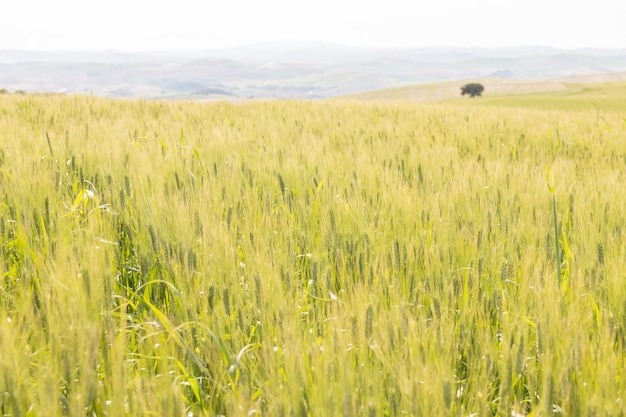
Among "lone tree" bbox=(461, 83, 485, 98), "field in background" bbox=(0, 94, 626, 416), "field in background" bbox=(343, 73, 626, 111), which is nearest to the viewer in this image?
"field in background" bbox=(0, 94, 626, 416)

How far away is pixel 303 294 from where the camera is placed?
4.69ft

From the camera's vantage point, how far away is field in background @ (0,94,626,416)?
36.3 inches

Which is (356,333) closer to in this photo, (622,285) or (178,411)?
(178,411)

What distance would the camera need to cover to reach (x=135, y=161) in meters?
2.57

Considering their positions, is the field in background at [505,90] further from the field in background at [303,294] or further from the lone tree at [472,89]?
the field in background at [303,294]

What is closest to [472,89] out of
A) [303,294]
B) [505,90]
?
[505,90]

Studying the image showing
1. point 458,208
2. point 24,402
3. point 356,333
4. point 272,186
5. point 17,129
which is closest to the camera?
point 24,402

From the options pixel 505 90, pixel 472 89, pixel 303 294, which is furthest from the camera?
pixel 505 90

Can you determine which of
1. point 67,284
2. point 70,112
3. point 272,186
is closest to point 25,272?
point 67,284

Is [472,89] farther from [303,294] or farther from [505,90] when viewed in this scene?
[303,294]

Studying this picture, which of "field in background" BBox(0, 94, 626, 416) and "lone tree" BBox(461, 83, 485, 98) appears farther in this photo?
"lone tree" BBox(461, 83, 485, 98)

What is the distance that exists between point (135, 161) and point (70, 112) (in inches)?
156

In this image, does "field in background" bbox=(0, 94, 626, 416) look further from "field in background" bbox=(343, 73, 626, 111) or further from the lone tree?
the lone tree

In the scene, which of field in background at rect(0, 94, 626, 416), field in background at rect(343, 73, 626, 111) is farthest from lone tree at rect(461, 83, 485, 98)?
field in background at rect(0, 94, 626, 416)
